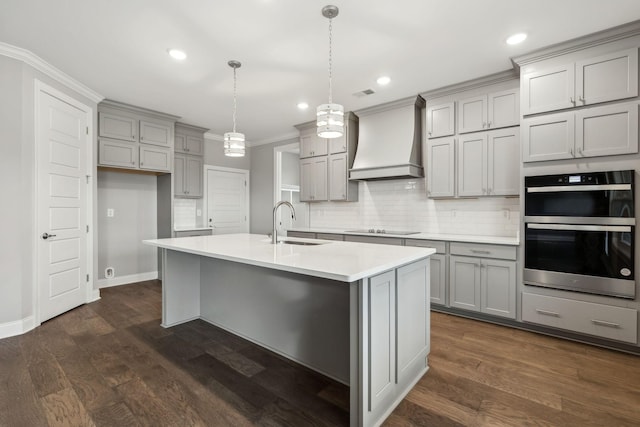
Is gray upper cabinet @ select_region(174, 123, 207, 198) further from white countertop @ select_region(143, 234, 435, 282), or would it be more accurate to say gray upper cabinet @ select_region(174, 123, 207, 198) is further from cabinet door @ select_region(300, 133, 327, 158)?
white countertop @ select_region(143, 234, 435, 282)

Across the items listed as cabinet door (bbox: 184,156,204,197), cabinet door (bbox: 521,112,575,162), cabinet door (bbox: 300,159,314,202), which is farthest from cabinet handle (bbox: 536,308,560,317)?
cabinet door (bbox: 184,156,204,197)

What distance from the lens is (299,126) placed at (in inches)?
208

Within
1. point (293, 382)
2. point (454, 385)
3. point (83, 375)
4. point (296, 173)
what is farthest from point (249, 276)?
point (296, 173)

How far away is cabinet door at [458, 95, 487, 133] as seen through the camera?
11.5 ft

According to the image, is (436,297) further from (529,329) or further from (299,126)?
(299,126)

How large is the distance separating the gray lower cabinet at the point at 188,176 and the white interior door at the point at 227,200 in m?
0.35

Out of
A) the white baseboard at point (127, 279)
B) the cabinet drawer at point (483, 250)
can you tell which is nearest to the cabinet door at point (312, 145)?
the cabinet drawer at point (483, 250)

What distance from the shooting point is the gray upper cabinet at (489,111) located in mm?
3320

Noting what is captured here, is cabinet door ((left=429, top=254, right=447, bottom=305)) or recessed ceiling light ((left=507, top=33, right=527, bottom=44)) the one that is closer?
recessed ceiling light ((left=507, top=33, right=527, bottom=44))

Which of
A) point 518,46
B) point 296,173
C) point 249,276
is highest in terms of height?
point 518,46

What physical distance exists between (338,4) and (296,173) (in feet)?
18.9

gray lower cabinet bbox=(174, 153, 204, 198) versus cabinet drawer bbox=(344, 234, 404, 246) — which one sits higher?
gray lower cabinet bbox=(174, 153, 204, 198)

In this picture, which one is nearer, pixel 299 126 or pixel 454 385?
pixel 454 385

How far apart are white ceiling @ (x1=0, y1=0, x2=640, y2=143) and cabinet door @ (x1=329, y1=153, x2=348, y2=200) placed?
110cm
